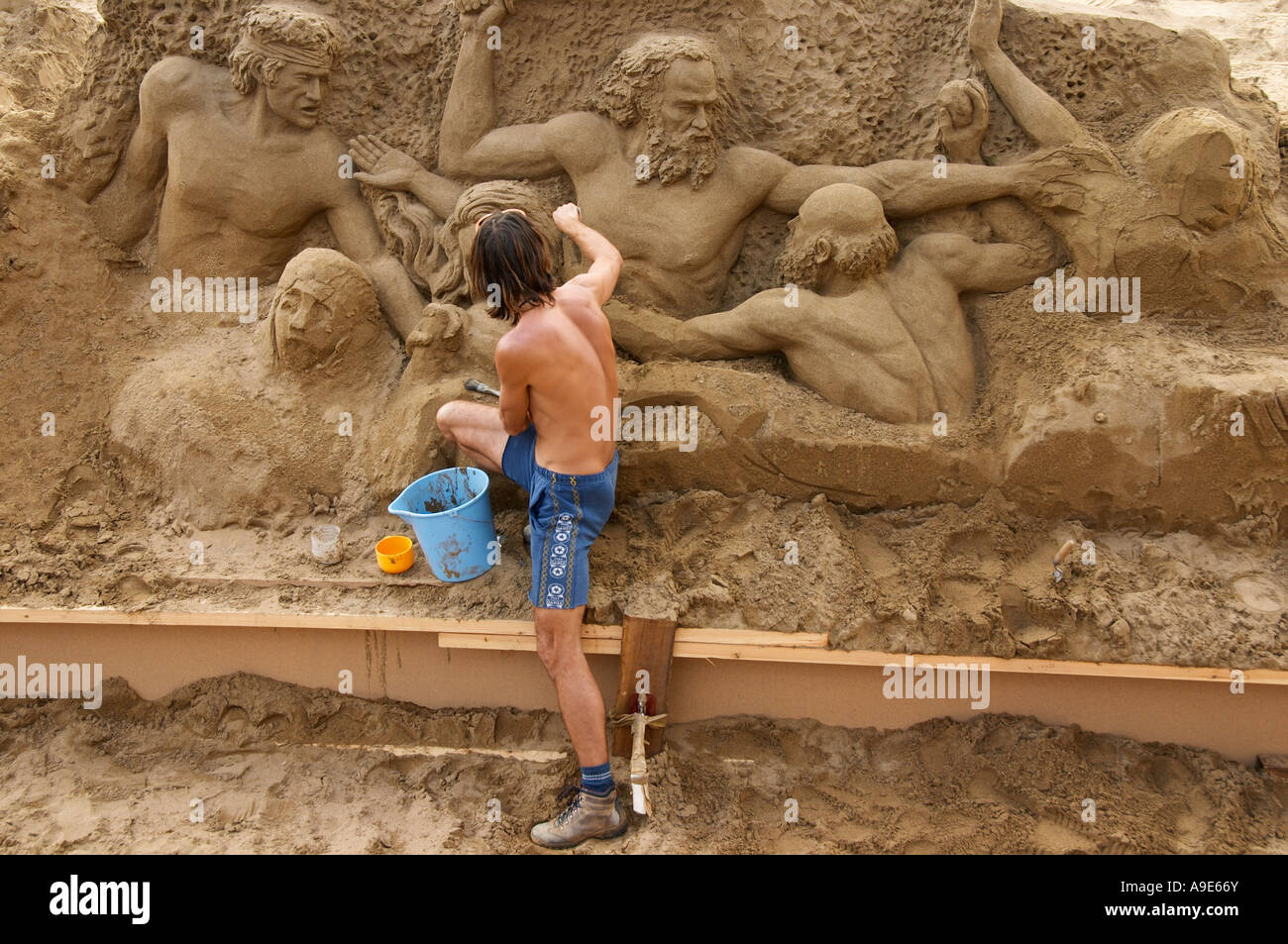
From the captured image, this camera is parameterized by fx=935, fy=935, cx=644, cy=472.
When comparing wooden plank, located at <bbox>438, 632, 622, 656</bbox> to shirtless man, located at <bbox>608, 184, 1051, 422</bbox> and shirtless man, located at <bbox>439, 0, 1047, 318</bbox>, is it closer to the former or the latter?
shirtless man, located at <bbox>608, 184, 1051, 422</bbox>

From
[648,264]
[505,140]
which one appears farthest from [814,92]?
[505,140]

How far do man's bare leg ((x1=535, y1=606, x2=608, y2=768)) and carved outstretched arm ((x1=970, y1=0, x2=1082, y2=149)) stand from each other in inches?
92.8

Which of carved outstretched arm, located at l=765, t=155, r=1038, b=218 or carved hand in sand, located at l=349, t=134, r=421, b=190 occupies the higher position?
carved hand in sand, located at l=349, t=134, r=421, b=190

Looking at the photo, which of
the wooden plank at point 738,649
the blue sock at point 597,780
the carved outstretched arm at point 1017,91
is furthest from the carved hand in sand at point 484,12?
the blue sock at point 597,780

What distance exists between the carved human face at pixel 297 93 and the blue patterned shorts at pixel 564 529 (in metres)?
1.86

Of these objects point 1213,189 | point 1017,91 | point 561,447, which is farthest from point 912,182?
point 561,447

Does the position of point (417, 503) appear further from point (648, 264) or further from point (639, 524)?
point (648, 264)

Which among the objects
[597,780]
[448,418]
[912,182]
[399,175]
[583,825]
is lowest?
[583,825]

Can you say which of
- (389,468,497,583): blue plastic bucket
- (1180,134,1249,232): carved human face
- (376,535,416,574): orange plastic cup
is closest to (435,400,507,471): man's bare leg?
(389,468,497,583): blue plastic bucket

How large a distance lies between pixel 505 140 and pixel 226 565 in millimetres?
1822

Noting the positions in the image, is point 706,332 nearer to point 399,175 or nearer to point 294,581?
point 399,175

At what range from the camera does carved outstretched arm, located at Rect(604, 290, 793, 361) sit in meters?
3.27

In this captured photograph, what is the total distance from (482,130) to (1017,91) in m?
1.96

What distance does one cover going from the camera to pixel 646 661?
2.78 meters
